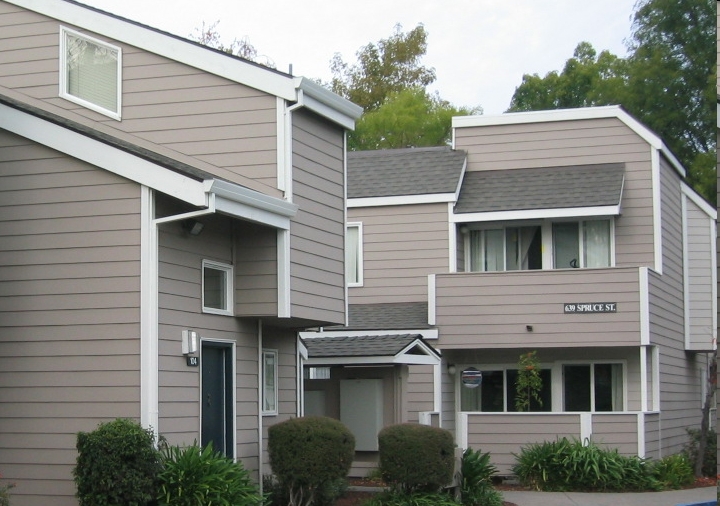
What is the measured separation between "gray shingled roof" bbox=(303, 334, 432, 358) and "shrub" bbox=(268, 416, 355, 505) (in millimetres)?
4781

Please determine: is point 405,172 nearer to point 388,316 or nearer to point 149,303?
point 388,316

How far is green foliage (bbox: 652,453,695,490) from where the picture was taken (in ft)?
78.1

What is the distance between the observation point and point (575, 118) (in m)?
26.9

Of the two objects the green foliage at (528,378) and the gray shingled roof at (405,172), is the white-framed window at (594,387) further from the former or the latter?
the gray shingled roof at (405,172)

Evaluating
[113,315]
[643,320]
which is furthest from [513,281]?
[113,315]

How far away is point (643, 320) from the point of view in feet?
80.8

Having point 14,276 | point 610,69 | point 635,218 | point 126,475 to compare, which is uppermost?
point 610,69

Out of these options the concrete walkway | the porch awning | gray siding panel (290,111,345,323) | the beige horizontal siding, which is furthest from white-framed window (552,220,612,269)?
gray siding panel (290,111,345,323)

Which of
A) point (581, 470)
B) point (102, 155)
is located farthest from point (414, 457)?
point (102, 155)

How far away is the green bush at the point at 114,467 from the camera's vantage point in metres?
13.9

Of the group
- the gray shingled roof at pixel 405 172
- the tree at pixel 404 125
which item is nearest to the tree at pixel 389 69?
the tree at pixel 404 125

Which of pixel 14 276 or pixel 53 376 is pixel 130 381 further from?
pixel 14 276

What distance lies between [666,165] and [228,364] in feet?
45.8

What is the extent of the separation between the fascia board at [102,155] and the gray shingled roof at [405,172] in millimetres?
12182
